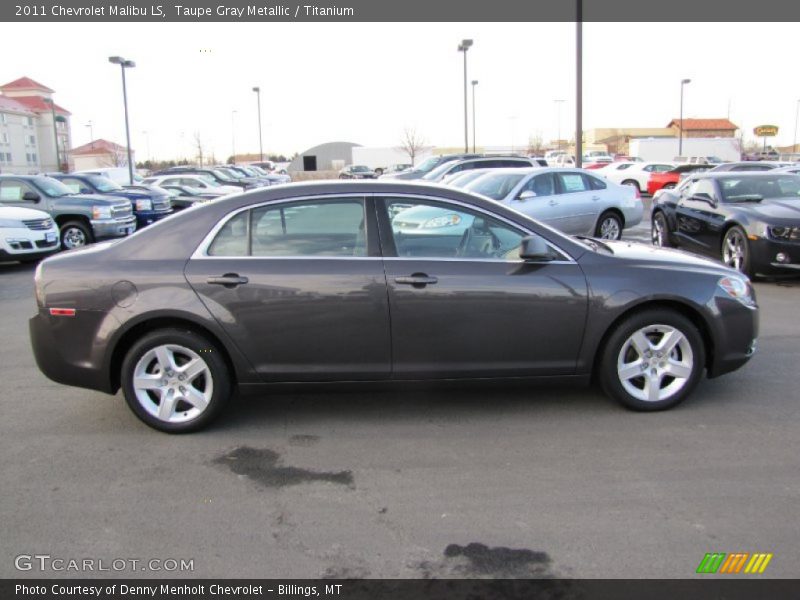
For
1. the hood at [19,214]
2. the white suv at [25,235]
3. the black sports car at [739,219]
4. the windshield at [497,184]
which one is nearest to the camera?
the black sports car at [739,219]

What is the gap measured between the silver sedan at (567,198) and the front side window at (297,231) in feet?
25.0

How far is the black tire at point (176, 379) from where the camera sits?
14.1ft

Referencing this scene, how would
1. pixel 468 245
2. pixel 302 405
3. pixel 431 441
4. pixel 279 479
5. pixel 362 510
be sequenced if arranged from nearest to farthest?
pixel 362 510
pixel 279 479
pixel 431 441
pixel 468 245
pixel 302 405

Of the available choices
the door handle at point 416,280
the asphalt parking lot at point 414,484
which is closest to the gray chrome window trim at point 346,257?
the door handle at point 416,280

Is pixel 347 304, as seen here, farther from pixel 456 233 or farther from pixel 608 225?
pixel 608 225

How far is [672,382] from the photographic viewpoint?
4.61 metres

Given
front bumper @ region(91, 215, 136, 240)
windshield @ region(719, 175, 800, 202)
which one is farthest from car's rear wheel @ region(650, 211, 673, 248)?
front bumper @ region(91, 215, 136, 240)

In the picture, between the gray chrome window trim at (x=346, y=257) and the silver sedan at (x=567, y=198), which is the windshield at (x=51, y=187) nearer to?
the silver sedan at (x=567, y=198)

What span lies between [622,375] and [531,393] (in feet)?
2.44

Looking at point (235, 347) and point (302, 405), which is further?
point (302, 405)

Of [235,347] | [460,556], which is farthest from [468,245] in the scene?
[460,556]

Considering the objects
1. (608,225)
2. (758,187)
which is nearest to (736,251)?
(758,187)

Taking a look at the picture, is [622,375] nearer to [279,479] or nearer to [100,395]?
[279,479]

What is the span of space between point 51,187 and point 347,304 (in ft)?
40.8
